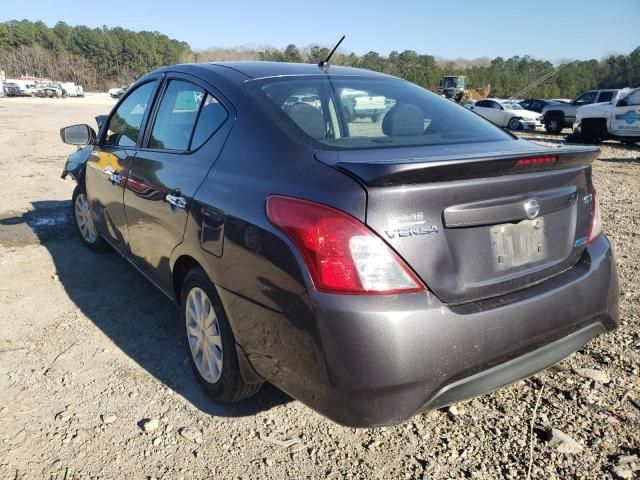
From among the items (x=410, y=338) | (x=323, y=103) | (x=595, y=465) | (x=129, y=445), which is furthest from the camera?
(x=323, y=103)

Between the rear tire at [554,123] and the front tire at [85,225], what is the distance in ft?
69.8

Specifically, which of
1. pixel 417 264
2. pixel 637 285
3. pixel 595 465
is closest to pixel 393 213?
pixel 417 264

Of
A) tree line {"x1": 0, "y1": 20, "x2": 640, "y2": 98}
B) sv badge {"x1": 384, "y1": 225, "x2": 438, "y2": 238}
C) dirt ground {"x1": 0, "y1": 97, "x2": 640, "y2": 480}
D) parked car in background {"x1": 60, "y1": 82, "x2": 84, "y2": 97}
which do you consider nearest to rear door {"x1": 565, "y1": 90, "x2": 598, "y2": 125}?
dirt ground {"x1": 0, "y1": 97, "x2": 640, "y2": 480}

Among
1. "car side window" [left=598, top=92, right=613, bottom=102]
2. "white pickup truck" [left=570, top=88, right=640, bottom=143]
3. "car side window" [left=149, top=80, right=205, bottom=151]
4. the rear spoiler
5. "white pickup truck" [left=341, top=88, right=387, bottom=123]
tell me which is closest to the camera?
the rear spoiler

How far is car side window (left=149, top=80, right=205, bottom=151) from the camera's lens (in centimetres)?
276

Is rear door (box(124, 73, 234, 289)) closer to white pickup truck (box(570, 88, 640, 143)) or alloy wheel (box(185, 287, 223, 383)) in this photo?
alloy wheel (box(185, 287, 223, 383))

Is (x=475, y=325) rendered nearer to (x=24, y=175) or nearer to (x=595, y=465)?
(x=595, y=465)

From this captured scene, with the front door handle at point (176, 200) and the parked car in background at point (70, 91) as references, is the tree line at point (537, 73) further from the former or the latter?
the front door handle at point (176, 200)

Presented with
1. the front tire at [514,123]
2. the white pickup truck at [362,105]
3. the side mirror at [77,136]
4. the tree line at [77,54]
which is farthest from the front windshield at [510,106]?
the tree line at [77,54]

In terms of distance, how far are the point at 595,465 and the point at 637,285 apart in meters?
2.28

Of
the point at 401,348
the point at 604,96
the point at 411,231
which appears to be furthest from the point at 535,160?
the point at 604,96

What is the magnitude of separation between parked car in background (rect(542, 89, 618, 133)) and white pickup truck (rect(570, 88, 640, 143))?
16.9 feet

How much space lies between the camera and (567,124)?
851 inches

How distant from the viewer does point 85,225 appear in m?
4.84
